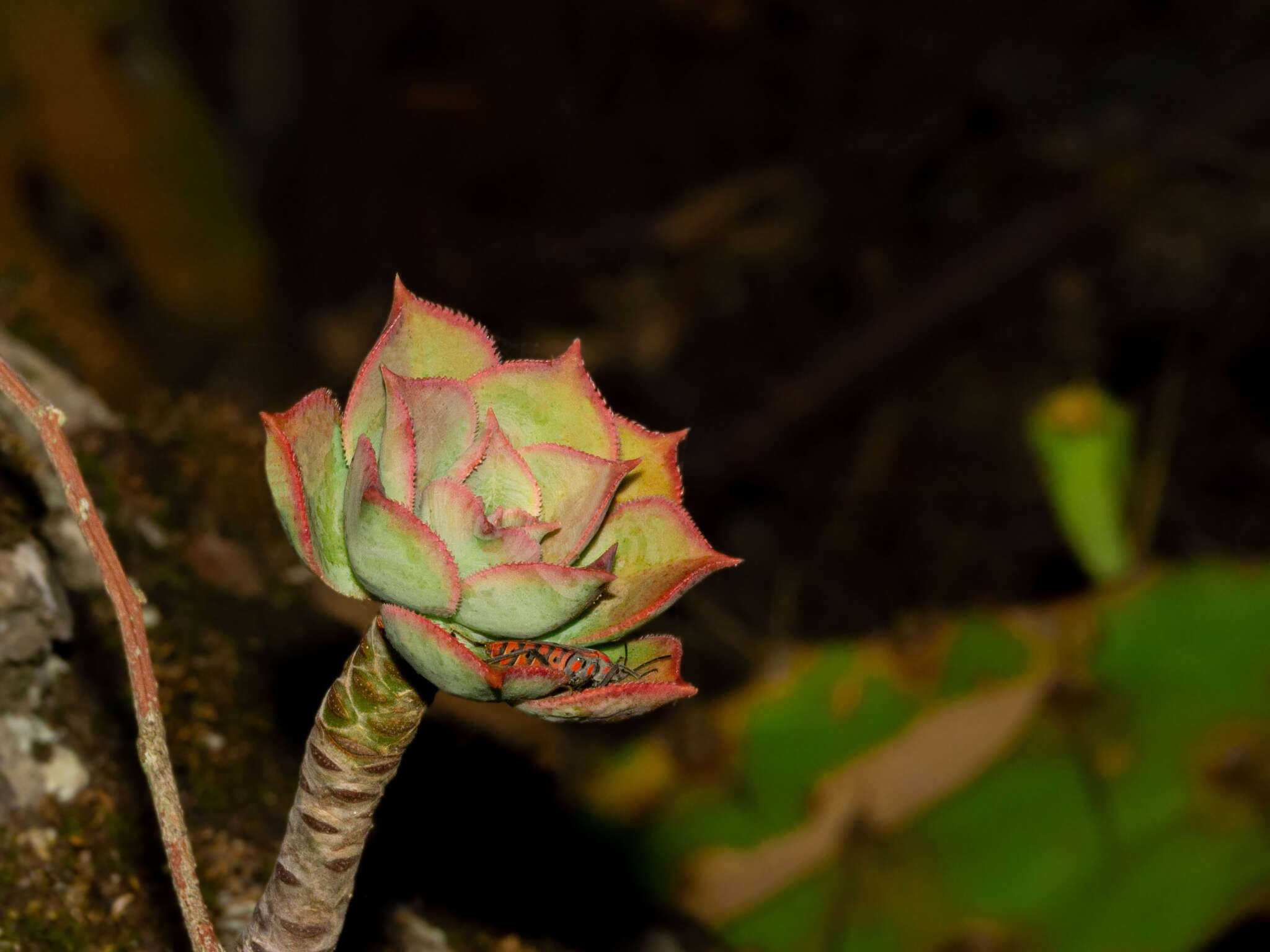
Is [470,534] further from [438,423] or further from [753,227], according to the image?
[753,227]

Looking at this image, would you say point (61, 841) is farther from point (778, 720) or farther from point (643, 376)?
point (643, 376)

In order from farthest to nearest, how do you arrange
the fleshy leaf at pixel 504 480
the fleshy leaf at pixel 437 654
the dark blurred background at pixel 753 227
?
the dark blurred background at pixel 753 227
the fleshy leaf at pixel 504 480
the fleshy leaf at pixel 437 654

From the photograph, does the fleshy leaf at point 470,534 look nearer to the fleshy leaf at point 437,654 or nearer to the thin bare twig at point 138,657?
the fleshy leaf at point 437,654

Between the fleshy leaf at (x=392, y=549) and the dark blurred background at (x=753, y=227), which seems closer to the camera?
the fleshy leaf at (x=392, y=549)

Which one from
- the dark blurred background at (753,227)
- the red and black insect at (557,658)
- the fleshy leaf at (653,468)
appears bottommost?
the red and black insect at (557,658)

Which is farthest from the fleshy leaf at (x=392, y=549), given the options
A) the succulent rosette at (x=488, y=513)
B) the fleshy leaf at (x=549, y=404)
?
the fleshy leaf at (x=549, y=404)

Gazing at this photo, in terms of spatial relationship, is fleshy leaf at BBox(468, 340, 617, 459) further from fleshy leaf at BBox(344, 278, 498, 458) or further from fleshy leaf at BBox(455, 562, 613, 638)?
fleshy leaf at BBox(455, 562, 613, 638)

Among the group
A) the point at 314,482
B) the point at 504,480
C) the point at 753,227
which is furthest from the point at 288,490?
the point at 753,227
